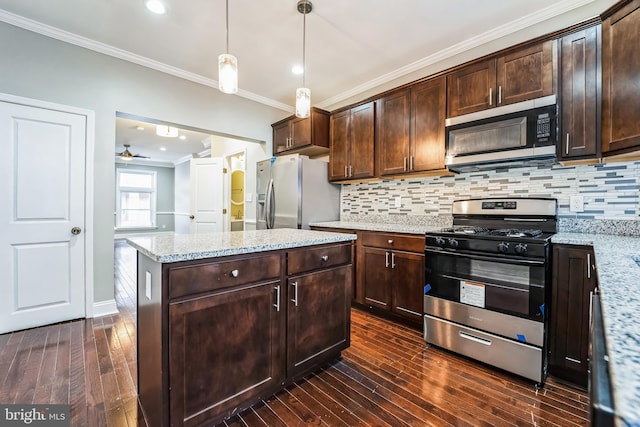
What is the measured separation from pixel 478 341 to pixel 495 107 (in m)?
1.83

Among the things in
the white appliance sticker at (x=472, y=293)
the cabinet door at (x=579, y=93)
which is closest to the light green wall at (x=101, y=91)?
the white appliance sticker at (x=472, y=293)

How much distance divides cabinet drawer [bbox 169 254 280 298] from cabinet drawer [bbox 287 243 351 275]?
117 mm

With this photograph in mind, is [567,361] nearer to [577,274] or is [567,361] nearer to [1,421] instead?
[577,274]

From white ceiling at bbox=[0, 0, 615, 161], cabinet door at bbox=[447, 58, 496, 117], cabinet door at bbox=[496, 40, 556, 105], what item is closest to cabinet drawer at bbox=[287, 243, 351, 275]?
cabinet door at bbox=[447, 58, 496, 117]

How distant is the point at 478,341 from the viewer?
6.84ft

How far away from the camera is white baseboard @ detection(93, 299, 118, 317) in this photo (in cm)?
296

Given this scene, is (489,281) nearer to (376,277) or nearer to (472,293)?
(472,293)

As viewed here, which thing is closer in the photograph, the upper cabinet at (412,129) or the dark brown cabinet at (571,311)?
the dark brown cabinet at (571,311)

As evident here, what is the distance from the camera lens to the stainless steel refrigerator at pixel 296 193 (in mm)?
3582

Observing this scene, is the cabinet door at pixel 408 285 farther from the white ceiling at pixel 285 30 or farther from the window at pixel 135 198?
the window at pixel 135 198

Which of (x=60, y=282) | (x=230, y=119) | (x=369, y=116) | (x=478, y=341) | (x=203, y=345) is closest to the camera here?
(x=203, y=345)

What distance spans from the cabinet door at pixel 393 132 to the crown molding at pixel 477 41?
464 millimetres

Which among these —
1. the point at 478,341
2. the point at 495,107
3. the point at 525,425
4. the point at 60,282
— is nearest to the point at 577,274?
the point at 478,341

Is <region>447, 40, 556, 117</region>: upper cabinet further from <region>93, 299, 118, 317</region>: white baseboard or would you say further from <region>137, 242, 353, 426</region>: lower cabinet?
<region>93, 299, 118, 317</region>: white baseboard
